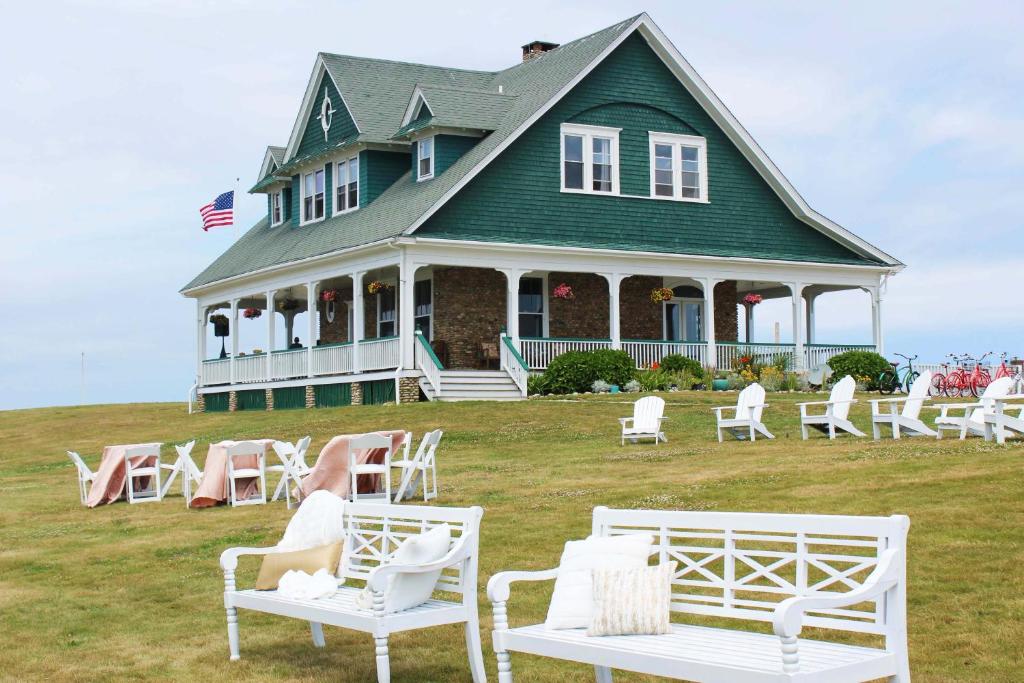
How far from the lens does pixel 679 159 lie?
112ft

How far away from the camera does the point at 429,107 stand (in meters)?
32.8

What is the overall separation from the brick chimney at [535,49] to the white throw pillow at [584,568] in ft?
108

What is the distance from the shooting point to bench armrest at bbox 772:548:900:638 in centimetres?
616

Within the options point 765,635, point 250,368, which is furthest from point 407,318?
point 765,635

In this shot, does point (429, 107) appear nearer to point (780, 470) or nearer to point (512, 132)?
point (512, 132)

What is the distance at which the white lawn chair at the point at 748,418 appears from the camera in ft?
68.2

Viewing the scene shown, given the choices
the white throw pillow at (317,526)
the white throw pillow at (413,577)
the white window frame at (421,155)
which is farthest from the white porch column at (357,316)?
the white throw pillow at (413,577)

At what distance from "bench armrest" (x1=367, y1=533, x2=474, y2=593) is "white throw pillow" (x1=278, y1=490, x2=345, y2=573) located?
149cm

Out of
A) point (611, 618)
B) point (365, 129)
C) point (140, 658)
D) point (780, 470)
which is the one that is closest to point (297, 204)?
point (365, 129)

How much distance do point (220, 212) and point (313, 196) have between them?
3.32 m

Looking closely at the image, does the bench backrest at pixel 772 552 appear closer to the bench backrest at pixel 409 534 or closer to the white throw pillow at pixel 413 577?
the bench backrest at pixel 409 534

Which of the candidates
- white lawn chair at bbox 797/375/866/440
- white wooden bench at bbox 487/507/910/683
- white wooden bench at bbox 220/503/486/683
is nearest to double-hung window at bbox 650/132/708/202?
white lawn chair at bbox 797/375/866/440

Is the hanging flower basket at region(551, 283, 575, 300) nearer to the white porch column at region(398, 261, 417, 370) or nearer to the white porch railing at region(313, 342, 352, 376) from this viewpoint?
the white porch column at region(398, 261, 417, 370)

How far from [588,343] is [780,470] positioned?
53.7 feet
